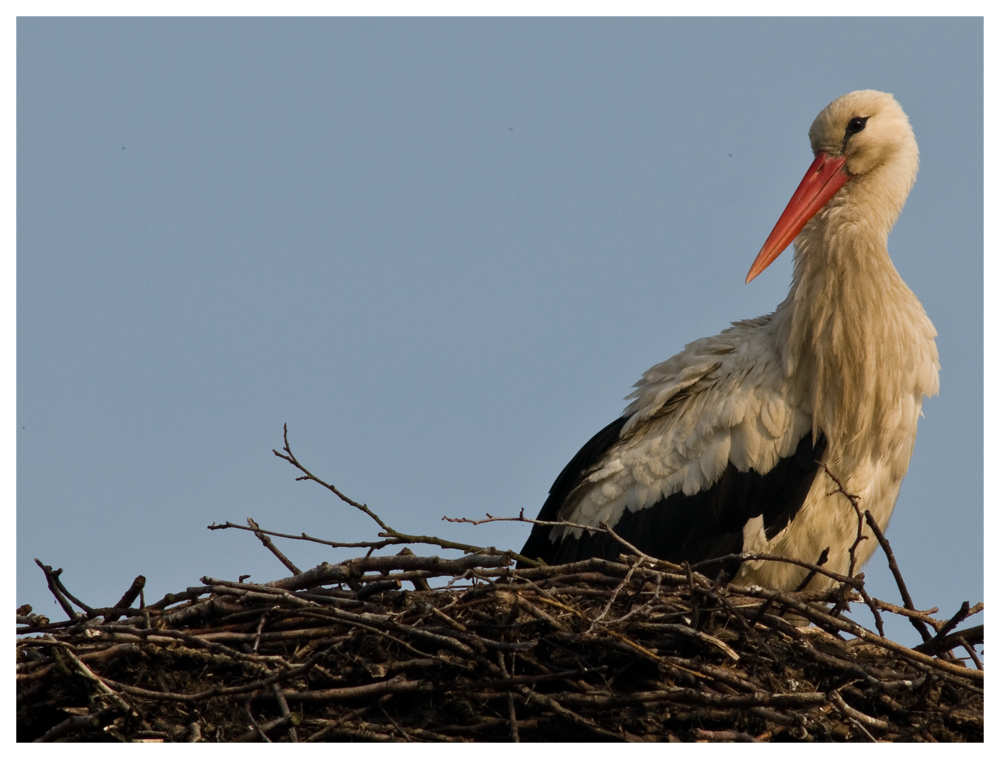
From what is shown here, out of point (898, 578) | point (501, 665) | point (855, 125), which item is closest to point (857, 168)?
point (855, 125)

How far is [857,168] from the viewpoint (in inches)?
187

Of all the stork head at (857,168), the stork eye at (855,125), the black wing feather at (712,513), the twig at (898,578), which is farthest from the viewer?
the stork eye at (855,125)

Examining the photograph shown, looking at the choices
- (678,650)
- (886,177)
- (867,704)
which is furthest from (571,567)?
(886,177)

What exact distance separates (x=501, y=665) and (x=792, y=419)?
169 centimetres

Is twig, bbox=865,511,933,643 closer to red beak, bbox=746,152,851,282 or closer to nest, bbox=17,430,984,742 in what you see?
nest, bbox=17,430,984,742

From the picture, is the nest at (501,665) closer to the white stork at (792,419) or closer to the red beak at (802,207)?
the white stork at (792,419)

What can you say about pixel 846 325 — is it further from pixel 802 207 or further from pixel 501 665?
pixel 501 665

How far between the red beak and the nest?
168 centimetres

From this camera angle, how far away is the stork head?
4684 millimetres

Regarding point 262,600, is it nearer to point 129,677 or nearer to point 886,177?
point 129,677

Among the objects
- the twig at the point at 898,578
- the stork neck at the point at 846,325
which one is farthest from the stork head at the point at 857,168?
the twig at the point at 898,578

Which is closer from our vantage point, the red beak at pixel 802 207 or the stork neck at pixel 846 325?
the stork neck at pixel 846 325

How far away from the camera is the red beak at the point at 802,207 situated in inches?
187
